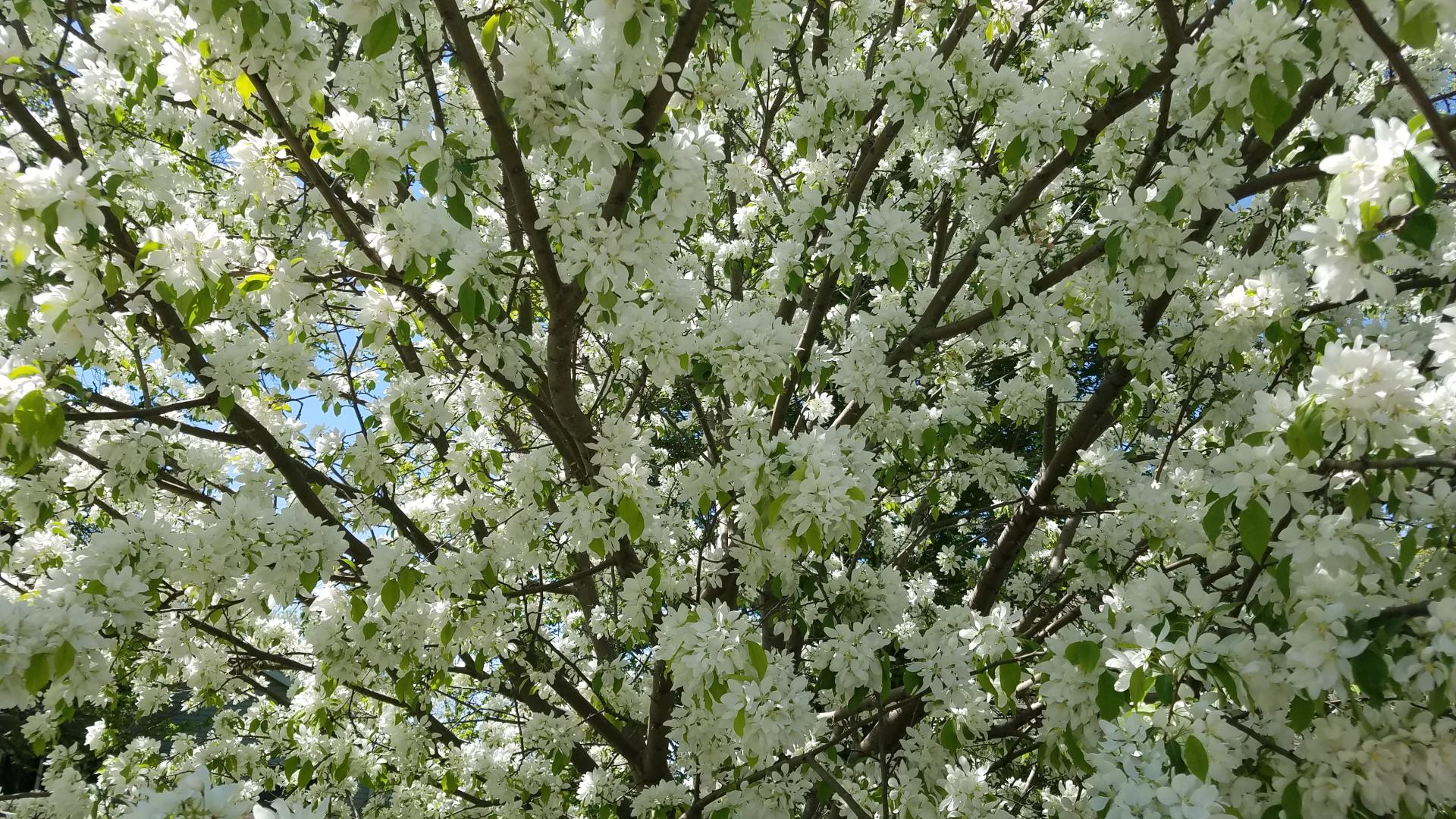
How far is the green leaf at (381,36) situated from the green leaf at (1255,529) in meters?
2.34

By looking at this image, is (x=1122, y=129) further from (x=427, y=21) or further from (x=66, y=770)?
Answer: (x=66, y=770)

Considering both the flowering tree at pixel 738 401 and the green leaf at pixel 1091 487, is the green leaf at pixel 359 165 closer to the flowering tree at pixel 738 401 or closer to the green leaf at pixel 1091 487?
the flowering tree at pixel 738 401

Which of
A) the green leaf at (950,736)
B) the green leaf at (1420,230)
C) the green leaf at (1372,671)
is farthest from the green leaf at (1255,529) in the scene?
the green leaf at (950,736)

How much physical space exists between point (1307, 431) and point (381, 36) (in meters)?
2.36

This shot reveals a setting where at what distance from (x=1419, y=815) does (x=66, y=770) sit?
6.12m

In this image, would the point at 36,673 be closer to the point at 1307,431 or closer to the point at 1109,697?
the point at 1109,697

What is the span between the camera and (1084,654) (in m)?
2.27

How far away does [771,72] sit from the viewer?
5383mm

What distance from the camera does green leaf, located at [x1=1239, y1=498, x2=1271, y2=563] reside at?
6.45 ft

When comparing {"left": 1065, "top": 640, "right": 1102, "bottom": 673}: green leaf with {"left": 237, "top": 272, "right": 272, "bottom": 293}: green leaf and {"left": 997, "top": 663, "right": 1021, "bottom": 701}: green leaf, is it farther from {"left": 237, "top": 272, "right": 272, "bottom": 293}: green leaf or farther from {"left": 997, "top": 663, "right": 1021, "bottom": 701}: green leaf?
{"left": 237, "top": 272, "right": 272, "bottom": 293}: green leaf

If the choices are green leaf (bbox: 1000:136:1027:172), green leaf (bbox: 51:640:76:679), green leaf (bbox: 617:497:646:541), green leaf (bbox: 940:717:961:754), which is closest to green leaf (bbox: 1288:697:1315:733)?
A: green leaf (bbox: 940:717:961:754)

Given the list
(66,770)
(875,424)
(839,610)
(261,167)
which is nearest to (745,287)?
(875,424)

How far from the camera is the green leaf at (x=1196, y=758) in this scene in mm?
1897

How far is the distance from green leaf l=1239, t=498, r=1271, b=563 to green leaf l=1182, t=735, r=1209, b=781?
0.44 m
